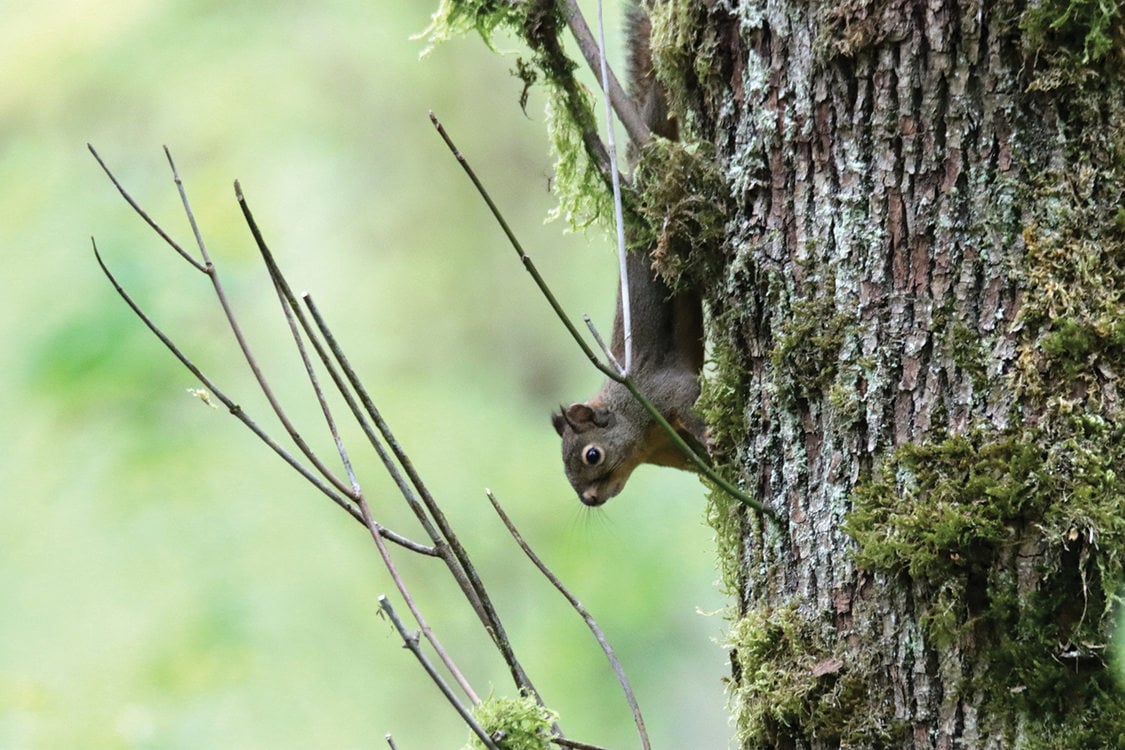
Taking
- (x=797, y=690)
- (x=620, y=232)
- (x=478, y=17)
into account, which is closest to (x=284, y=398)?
(x=478, y=17)

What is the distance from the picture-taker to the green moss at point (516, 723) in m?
1.44

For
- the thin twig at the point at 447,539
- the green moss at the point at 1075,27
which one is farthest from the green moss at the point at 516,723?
the green moss at the point at 1075,27

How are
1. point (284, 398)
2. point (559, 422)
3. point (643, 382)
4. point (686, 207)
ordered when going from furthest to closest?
point (284, 398) → point (559, 422) → point (643, 382) → point (686, 207)

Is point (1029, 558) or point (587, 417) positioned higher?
point (587, 417)

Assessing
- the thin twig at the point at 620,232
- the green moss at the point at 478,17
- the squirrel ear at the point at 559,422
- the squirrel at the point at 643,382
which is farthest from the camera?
the squirrel ear at the point at 559,422

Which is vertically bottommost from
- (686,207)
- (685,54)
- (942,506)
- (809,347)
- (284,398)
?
(942,506)

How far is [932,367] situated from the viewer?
4.92ft

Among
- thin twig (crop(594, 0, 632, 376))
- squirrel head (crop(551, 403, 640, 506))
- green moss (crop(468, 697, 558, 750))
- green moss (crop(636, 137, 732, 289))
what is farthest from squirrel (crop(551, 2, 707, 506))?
green moss (crop(468, 697, 558, 750))

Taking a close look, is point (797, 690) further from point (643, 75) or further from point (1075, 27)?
point (643, 75)

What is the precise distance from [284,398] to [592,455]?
2.10 metres

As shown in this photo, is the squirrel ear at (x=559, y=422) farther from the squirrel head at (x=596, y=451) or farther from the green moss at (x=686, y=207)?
the green moss at (x=686, y=207)

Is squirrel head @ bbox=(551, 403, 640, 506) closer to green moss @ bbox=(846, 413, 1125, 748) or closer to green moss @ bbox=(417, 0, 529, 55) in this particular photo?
green moss @ bbox=(417, 0, 529, 55)

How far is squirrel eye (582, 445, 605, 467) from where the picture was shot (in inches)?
130

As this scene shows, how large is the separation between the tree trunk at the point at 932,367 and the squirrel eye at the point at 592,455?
5.14 ft
